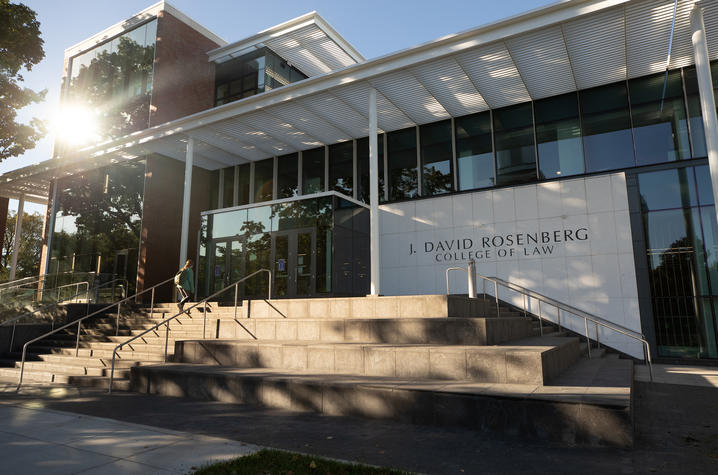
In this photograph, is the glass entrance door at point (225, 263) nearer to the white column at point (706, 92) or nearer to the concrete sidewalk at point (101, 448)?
the concrete sidewalk at point (101, 448)

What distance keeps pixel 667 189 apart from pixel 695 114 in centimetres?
247

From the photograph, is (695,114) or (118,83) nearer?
(695,114)

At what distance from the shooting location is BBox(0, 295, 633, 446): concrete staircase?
5699 mm

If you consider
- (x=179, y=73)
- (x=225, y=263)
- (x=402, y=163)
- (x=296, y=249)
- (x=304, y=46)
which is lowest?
(x=225, y=263)

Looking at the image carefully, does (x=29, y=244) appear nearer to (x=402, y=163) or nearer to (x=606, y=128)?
(x=402, y=163)

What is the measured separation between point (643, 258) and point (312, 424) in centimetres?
1203

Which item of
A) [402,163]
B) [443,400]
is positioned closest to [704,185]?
[402,163]

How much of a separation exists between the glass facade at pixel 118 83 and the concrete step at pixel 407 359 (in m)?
17.6

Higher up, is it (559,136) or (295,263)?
(559,136)

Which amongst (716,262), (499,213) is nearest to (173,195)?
(499,213)

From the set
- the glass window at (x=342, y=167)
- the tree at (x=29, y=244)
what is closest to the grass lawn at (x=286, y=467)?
the glass window at (x=342, y=167)

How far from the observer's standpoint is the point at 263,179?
74.3ft

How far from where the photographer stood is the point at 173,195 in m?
22.2

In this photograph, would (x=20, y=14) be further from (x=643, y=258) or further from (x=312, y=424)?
(x=643, y=258)
